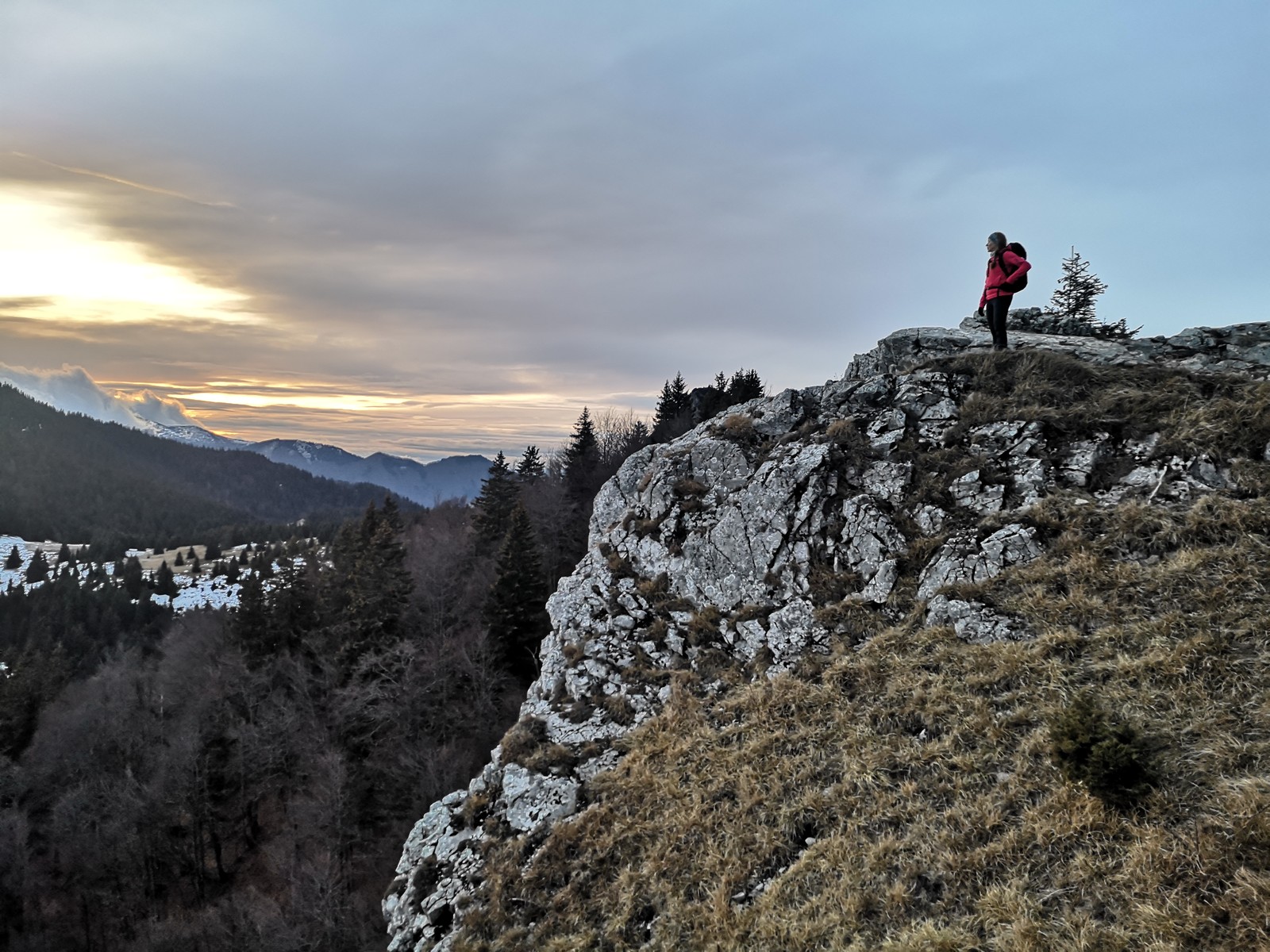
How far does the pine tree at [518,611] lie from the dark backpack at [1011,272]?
26574mm

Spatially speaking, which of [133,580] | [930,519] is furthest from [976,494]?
[133,580]

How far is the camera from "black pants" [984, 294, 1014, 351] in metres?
15.1

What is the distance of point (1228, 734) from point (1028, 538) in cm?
484

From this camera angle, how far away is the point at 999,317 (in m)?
15.3

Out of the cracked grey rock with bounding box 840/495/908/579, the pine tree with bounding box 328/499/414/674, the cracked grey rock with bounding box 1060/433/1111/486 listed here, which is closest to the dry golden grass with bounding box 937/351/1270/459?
the cracked grey rock with bounding box 1060/433/1111/486

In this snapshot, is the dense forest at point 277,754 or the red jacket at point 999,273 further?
the dense forest at point 277,754

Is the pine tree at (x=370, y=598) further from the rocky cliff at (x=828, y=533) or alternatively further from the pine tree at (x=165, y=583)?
the pine tree at (x=165, y=583)

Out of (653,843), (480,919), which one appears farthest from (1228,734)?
(480,919)

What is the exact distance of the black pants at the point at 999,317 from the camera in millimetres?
15078

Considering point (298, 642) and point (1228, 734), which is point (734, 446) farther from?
point (298, 642)

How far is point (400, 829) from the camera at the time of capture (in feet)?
85.4

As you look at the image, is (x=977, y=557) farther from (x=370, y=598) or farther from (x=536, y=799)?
(x=370, y=598)

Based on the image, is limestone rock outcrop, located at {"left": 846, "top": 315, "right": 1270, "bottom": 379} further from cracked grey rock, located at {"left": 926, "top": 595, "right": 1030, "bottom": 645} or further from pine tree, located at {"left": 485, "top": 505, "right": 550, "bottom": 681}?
pine tree, located at {"left": 485, "top": 505, "right": 550, "bottom": 681}

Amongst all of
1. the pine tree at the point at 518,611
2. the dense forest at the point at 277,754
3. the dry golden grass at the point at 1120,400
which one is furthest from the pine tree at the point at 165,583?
the dry golden grass at the point at 1120,400
